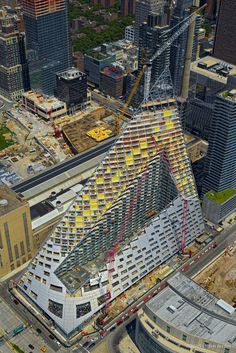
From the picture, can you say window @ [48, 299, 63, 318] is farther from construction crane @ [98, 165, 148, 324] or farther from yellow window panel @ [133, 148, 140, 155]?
yellow window panel @ [133, 148, 140, 155]

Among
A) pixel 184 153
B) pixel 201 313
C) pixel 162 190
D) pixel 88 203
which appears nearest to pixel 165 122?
pixel 184 153

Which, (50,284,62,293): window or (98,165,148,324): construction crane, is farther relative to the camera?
(98,165,148,324): construction crane

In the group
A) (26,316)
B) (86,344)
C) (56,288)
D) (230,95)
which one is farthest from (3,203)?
(230,95)

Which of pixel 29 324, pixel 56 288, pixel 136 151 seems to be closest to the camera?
pixel 56 288

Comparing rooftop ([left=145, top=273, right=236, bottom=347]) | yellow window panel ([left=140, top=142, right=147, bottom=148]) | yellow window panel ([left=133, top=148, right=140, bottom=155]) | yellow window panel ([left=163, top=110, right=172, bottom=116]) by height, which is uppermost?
yellow window panel ([left=163, top=110, right=172, bottom=116])

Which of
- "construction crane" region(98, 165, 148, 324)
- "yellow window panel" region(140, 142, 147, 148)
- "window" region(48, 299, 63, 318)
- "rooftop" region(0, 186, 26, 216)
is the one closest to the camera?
"window" region(48, 299, 63, 318)

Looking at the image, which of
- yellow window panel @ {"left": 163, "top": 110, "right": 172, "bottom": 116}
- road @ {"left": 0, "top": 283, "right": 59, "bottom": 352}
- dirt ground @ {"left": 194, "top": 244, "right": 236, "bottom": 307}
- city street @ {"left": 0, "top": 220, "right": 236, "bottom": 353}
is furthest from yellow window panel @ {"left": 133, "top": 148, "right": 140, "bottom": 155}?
road @ {"left": 0, "top": 283, "right": 59, "bottom": 352}

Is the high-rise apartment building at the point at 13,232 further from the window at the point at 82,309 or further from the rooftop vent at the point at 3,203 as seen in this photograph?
the window at the point at 82,309

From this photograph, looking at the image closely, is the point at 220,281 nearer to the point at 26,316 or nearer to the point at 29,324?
the point at 29,324
